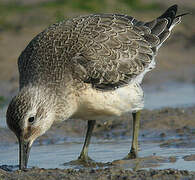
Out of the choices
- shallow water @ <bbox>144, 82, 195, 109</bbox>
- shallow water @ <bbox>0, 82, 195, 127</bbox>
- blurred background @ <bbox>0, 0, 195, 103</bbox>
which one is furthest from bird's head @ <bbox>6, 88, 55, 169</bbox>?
blurred background @ <bbox>0, 0, 195, 103</bbox>

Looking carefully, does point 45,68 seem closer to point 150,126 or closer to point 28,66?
point 28,66

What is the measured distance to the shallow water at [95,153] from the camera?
29.6ft

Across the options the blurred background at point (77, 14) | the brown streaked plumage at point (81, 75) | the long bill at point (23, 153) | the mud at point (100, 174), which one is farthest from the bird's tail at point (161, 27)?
the blurred background at point (77, 14)

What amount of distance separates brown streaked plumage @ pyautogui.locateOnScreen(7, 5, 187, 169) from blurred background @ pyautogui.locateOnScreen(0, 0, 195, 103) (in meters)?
3.98

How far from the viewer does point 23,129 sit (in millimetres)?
8453

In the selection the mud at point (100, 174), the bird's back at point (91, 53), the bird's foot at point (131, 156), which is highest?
the bird's back at point (91, 53)

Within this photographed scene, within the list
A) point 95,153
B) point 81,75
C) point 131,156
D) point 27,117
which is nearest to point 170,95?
point 95,153

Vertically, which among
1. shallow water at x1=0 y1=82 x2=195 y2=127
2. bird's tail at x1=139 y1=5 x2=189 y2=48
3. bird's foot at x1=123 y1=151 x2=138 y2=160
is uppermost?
bird's tail at x1=139 y1=5 x2=189 y2=48

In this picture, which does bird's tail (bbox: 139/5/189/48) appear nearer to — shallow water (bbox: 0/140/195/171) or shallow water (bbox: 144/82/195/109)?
shallow water (bbox: 0/140/195/171)

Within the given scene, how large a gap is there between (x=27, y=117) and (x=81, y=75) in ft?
3.45

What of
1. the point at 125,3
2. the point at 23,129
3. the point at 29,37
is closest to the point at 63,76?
the point at 23,129

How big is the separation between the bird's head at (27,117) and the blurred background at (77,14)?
4.51 meters

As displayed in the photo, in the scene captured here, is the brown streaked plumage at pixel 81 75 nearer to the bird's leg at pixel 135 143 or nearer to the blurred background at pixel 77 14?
the bird's leg at pixel 135 143

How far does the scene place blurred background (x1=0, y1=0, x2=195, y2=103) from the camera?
14859mm
